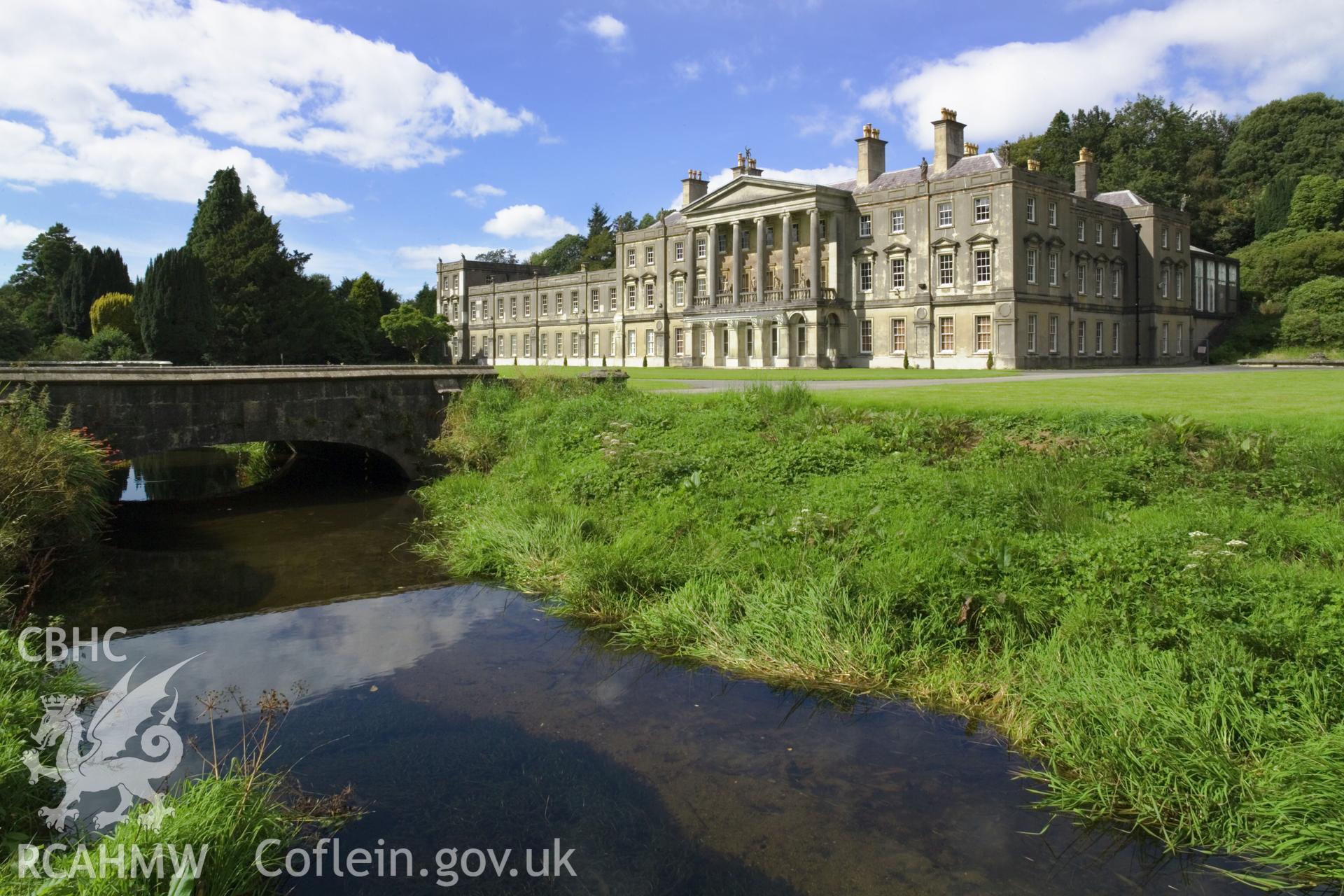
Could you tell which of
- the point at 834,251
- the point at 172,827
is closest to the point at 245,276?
the point at 834,251

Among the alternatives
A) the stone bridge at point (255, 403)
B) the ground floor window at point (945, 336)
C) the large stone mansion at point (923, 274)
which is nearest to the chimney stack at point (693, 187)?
the large stone mansion at point (923, 274)

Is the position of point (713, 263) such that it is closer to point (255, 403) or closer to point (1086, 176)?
Result: point (1086, 176)

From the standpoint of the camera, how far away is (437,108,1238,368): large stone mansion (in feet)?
139

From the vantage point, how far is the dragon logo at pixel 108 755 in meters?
5.16

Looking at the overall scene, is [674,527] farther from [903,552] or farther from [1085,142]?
[1085,142]

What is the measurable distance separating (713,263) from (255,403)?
129ft

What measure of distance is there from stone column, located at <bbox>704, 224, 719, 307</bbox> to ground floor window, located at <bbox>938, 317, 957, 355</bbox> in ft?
46.4

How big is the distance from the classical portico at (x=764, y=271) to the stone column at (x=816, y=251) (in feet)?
0.12

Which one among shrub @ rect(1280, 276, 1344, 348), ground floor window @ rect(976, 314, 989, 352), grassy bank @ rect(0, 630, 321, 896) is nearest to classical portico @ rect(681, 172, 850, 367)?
ground floor window @ rect(976, 314, 989, 352)

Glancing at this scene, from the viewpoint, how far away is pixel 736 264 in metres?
52.2

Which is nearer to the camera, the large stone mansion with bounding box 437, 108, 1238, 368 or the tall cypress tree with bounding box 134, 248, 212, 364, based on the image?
→ the large stone mansion with bounding box 437, 108, 1238, 368

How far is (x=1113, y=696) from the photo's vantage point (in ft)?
20.3

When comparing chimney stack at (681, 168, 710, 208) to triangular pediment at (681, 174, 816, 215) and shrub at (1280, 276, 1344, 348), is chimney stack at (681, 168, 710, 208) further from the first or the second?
shrub at (1280, 276, 1344, 348)

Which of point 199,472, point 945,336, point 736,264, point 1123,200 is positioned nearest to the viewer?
point 199,472
